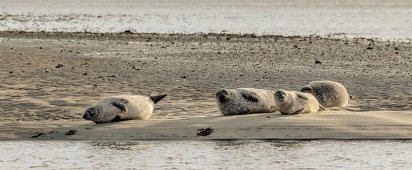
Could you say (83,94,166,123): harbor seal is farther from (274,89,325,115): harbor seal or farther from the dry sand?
(274,89,325,115): harbor seal

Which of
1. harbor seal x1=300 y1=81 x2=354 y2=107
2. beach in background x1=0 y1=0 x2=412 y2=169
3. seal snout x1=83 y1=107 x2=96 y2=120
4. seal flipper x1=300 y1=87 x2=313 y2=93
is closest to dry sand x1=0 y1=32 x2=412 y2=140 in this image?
beach in background x1=0 y1=0 x2=412 y2=169

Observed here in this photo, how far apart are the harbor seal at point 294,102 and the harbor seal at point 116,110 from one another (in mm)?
2017

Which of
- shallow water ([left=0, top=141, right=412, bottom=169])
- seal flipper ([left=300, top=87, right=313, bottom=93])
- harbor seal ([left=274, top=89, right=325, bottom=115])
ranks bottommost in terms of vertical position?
shallow water ([left=0, top=141, right=412, bottom=169])

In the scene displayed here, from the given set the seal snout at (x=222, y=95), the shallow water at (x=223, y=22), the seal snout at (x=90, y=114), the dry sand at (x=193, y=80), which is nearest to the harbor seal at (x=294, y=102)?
the dry sand at (x=193, y=80)

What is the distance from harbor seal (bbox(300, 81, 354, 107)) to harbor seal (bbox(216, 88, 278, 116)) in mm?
1081

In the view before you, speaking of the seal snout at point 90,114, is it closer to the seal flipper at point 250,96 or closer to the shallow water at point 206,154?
the shallow water at point 206,154

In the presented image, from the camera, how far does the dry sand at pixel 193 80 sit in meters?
15.5

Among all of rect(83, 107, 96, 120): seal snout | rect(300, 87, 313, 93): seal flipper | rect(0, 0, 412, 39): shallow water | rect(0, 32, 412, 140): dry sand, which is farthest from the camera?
rect(0, 0, 412, 39): shallow water

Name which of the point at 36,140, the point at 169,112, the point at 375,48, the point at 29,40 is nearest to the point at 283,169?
the point at 36,140

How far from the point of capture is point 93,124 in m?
16.1

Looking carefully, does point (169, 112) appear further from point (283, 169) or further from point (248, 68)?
point (248, 68)

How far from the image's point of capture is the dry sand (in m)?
15.5

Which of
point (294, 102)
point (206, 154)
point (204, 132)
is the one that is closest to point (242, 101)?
point (294, 102)

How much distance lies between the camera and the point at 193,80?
71.2ft
